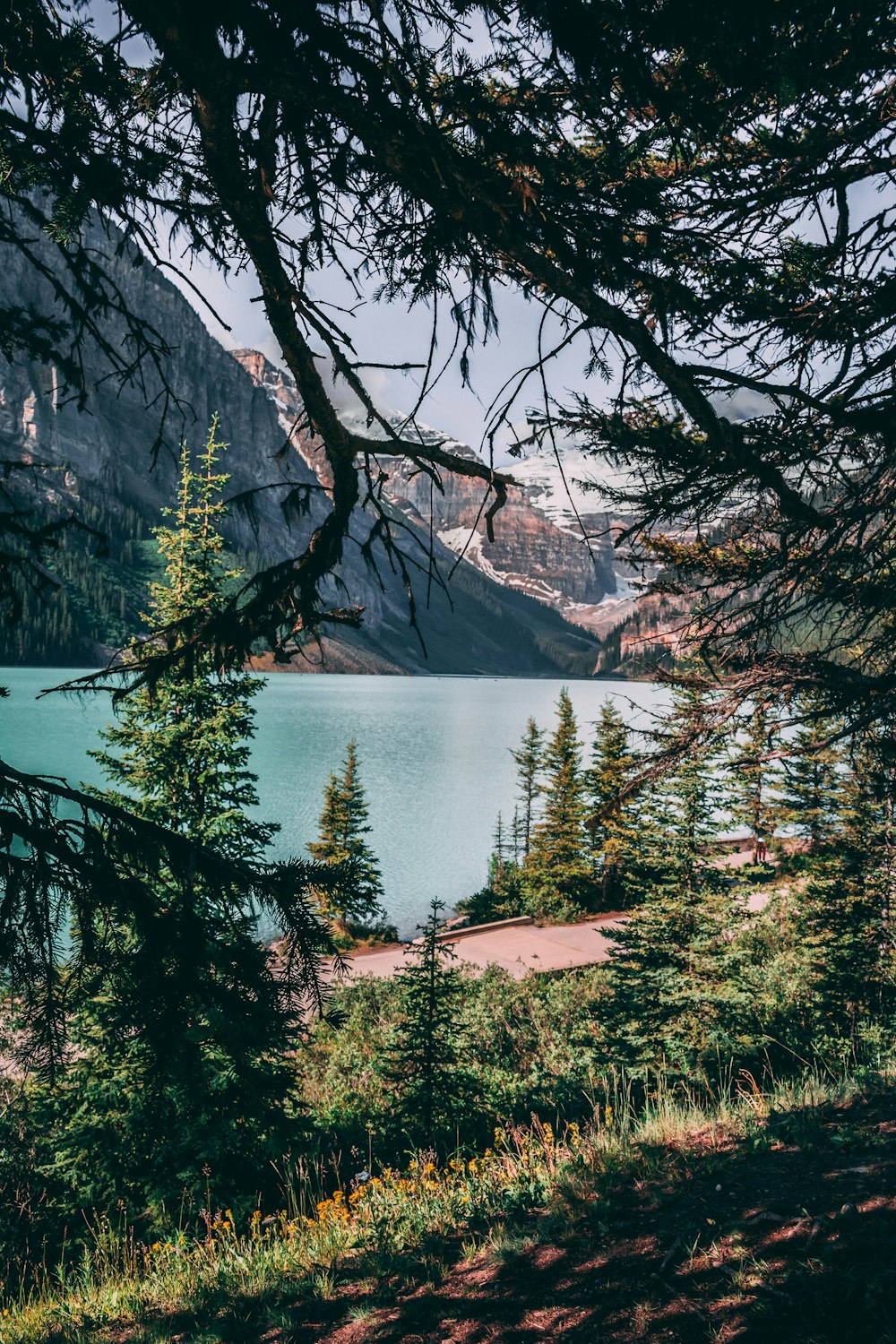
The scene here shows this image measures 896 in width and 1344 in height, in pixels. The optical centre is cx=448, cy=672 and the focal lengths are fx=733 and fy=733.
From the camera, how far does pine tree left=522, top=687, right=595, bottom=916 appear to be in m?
30.0

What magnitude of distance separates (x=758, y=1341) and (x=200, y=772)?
26.5 feet

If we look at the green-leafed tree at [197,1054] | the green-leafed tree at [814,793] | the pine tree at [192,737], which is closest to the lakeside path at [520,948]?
the green-leafed tree at [814,793]

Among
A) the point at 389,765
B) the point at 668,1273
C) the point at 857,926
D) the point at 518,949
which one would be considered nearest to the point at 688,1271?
the point at 668,1273

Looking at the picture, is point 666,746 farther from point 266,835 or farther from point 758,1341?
point 266,835

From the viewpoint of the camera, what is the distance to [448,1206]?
15.1ft

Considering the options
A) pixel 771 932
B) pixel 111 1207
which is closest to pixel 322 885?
pixel 111 1207

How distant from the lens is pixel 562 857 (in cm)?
3119

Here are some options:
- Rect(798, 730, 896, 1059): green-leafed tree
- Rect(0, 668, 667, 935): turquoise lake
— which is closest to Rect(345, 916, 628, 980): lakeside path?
Rect(0, 668, 667, 935): turquoise lake

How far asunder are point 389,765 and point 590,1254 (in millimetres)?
60509

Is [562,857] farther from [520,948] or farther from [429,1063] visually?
[429,1063]

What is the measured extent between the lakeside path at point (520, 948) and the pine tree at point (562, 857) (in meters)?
1.65

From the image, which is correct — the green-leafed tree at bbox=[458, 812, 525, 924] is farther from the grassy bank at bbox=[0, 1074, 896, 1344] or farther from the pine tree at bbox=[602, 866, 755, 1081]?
the grassy bank at bbox=[0, 1074, 896, 1344]

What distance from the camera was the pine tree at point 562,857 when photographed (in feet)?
98.3

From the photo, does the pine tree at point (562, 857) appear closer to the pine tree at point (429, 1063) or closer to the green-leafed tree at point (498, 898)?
the green-leafed tree at point (498, 898)
